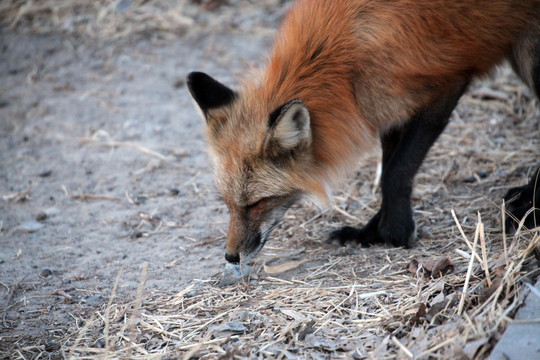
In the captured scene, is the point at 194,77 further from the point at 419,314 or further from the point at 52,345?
the point at 419,314

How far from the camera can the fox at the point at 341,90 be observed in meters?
3.86

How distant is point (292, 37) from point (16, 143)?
4.09 metres

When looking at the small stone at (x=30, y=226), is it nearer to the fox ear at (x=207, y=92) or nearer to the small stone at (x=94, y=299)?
the small stone at (x=94, y=299)

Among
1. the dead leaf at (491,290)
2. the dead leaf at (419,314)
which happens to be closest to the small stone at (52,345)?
the dead leaf at (419,314)

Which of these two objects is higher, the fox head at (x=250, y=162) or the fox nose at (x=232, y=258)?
the fox head at (x=250, y=162)

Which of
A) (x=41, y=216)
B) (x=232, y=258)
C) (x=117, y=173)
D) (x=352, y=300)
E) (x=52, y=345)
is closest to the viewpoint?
(x=52, y=345)

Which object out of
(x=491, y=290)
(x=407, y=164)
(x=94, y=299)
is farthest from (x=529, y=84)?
(x=94, y=299)

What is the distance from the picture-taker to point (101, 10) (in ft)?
29.3

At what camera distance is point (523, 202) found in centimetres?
438

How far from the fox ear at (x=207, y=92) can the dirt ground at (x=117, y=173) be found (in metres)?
1.27

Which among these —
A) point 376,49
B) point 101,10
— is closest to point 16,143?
point 101,10

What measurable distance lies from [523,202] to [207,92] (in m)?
2.68

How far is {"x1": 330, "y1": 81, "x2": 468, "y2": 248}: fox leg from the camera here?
4.12 m

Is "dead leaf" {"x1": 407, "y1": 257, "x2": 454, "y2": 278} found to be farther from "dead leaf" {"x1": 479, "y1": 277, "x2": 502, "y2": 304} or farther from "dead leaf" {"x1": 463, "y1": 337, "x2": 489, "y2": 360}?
"dead leaf" {"x1": 463, "y1": 337, "x2": 489, "y2": 360}
